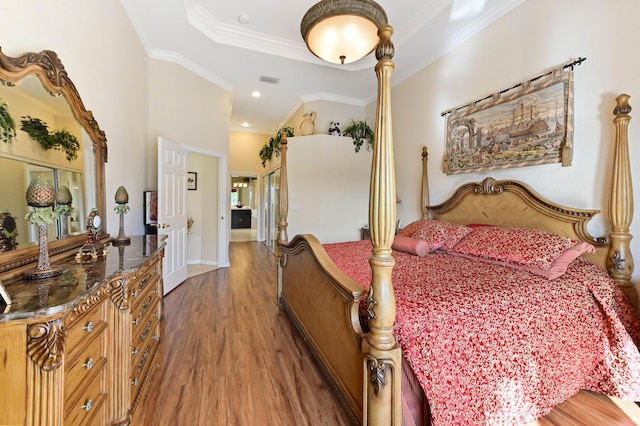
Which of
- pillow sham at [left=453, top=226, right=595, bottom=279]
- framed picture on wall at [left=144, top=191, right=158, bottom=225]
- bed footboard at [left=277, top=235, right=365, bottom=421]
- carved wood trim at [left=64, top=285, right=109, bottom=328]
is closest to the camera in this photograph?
carved wood trim at [left=64, top=285, right=109, bottom=328]

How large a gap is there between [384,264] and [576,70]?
98.6 inches

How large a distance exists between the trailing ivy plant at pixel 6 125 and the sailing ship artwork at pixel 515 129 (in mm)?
3561

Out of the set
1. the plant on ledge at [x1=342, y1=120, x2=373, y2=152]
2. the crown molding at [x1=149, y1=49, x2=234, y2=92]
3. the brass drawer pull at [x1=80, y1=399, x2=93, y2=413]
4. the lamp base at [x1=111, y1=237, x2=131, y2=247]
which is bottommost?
the brass drawer pull at [x1=80, y1=399, x2=93, y2=413]

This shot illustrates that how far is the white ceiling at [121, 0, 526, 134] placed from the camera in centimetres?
281

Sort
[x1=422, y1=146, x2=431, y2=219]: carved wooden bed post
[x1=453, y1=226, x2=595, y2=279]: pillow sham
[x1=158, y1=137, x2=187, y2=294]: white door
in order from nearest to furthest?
[x1=453, y1=226, x2=595, y2=279]: pillow sham → [x1=158, y1=137, x2=187, y2=294]: white door → [x1=422, y1=146, x2=431, y2=219]: carved wooden bed post

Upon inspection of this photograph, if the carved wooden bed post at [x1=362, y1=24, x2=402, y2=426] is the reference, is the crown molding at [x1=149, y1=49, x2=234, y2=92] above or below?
above

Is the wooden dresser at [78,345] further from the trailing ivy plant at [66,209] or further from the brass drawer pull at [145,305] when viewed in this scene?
the trailing ivy plant at [66,209]

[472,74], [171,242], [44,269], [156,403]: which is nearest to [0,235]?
[44,269]

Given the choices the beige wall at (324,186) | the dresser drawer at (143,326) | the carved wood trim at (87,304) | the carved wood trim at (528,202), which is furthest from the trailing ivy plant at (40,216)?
the beige wall at (324,186)

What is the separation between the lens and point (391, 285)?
3.81ft

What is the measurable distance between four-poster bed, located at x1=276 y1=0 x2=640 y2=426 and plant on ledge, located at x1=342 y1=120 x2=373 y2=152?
219 cm

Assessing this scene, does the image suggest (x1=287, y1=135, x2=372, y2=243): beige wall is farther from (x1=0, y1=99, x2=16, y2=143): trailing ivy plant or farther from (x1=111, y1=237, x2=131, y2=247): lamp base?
(x1=0, y1=99, x2=16, y2=143): trailing ivy plant

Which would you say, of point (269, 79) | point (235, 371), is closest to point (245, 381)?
point (235, 371)

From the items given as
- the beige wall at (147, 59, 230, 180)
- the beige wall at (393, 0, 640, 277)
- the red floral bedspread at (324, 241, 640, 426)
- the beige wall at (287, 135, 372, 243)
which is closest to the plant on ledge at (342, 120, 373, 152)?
the beige wall at (287, 135, 372, 243)
